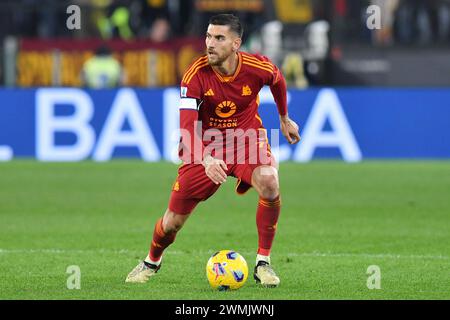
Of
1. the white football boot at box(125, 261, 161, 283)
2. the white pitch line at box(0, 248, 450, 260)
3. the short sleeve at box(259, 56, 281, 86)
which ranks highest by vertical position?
the short sleeve at box(259, 56, 281, 86)

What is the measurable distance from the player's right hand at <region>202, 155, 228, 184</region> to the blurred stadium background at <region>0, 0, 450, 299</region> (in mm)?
866

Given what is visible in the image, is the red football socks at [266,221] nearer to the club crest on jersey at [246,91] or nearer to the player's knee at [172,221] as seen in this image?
the player's knee at [172,221]

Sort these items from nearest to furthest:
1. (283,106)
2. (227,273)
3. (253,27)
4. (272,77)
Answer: (227,273)
(272,77)
(283,106)
(253,27)

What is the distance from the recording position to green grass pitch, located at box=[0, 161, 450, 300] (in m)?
9.18

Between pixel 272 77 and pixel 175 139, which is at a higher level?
pixel 272 77

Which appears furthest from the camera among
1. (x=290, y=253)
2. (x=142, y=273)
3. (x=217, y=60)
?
(x=290, y=253)

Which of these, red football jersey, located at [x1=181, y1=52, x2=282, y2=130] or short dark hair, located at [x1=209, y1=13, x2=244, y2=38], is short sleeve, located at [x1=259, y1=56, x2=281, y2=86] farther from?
short dark hair, located at [x1=209, y1=13, x2=244, y2=38]

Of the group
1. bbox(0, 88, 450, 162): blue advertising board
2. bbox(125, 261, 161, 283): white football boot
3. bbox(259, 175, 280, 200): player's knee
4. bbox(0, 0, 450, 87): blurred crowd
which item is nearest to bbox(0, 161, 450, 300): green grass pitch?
bbox(125, 261, 161, 283): white football boot

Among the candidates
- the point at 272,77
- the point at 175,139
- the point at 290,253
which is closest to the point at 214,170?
the point at 272,77

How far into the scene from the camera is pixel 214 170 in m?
8.83

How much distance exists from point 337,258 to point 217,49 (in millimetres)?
2631

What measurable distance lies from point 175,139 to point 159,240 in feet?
35.2

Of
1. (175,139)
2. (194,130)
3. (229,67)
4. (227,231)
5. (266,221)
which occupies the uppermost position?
(229,67)

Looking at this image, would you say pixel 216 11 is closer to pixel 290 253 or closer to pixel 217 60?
pixel 290 253
